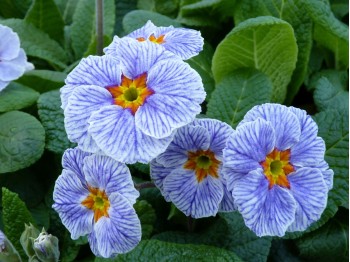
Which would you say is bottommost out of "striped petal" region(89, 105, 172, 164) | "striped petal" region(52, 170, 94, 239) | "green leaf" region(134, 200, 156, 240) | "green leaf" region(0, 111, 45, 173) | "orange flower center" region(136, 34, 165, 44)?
"green leaf" region(134, 200, 156, 240)

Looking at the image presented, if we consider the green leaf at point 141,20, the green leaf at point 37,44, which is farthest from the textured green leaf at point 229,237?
the green leaf at point 37,44

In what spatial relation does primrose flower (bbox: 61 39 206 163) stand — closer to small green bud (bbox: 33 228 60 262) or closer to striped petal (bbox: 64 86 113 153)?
striped petal (bbox: 64 86 113 153)

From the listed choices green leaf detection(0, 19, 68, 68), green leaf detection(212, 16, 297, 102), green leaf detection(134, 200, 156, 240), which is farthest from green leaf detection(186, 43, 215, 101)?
green leaf detection(134, 200, 156, 240)

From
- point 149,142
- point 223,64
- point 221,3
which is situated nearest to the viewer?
point 149,142

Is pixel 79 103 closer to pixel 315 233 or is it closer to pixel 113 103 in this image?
pixel 113 103

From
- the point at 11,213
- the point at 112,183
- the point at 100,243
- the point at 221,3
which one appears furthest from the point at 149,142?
the point at 221,3

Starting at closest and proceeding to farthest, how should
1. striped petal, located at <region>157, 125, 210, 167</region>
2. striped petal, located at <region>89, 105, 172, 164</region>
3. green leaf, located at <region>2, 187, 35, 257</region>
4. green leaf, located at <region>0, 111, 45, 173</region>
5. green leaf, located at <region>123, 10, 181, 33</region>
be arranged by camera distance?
striped petal, located at <region>89, 105, 172, 164</region> < striped petal, located at <region>157, 125, 210, 167</region> < green leaf, located at <region>2, 187, 35, 257</region> < green leaf, located at <region>0, 111, 45, 173</region> < green leaf, located at <region>123, 10, 181, 33</region>

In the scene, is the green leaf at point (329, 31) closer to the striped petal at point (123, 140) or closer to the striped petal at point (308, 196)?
the striped petal at point (308, 196)
